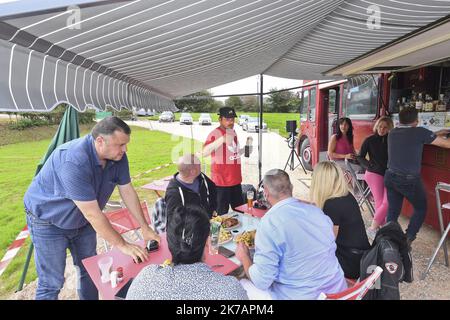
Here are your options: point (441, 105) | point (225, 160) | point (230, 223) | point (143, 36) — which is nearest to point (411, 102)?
point (441, 105)

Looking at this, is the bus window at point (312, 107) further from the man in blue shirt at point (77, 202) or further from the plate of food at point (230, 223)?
the man in blue shirt at point (77, 202)

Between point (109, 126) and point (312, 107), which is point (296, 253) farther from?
point (312, 107)

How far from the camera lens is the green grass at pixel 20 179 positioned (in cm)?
350

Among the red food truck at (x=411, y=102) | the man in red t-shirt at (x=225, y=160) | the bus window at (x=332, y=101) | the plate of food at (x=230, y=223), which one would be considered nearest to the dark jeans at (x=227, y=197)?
the man in red t-shirt at (x=225, y=160)

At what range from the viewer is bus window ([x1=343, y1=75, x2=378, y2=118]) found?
504 centimetres

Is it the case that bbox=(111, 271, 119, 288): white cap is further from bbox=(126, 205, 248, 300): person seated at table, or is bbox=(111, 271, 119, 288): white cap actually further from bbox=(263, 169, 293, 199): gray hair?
bbox=(263, 169, 293, 199): gray hair

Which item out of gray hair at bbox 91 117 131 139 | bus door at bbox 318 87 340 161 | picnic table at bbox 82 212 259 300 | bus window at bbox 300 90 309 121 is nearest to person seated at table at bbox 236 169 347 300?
picnic table at bbox 82 212 259 300

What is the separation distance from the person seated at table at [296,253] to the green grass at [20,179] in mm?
2442

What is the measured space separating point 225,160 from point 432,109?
296 cm

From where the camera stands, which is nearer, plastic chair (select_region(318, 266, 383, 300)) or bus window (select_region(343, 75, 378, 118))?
plastic chair (select_region(318, 266, 383, 300))

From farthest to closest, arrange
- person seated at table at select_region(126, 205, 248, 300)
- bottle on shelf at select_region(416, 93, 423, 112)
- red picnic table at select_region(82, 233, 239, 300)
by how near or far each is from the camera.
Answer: bottle on shelf at select_region(416, 93, 423, 112) < red picnic table at select_region(82, 233, 239, 300) < person seated at table at select_region(126, 205, 248, 300)

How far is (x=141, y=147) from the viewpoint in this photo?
15516 millimetres

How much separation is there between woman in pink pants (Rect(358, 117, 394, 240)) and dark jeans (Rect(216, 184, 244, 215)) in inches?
71.8
